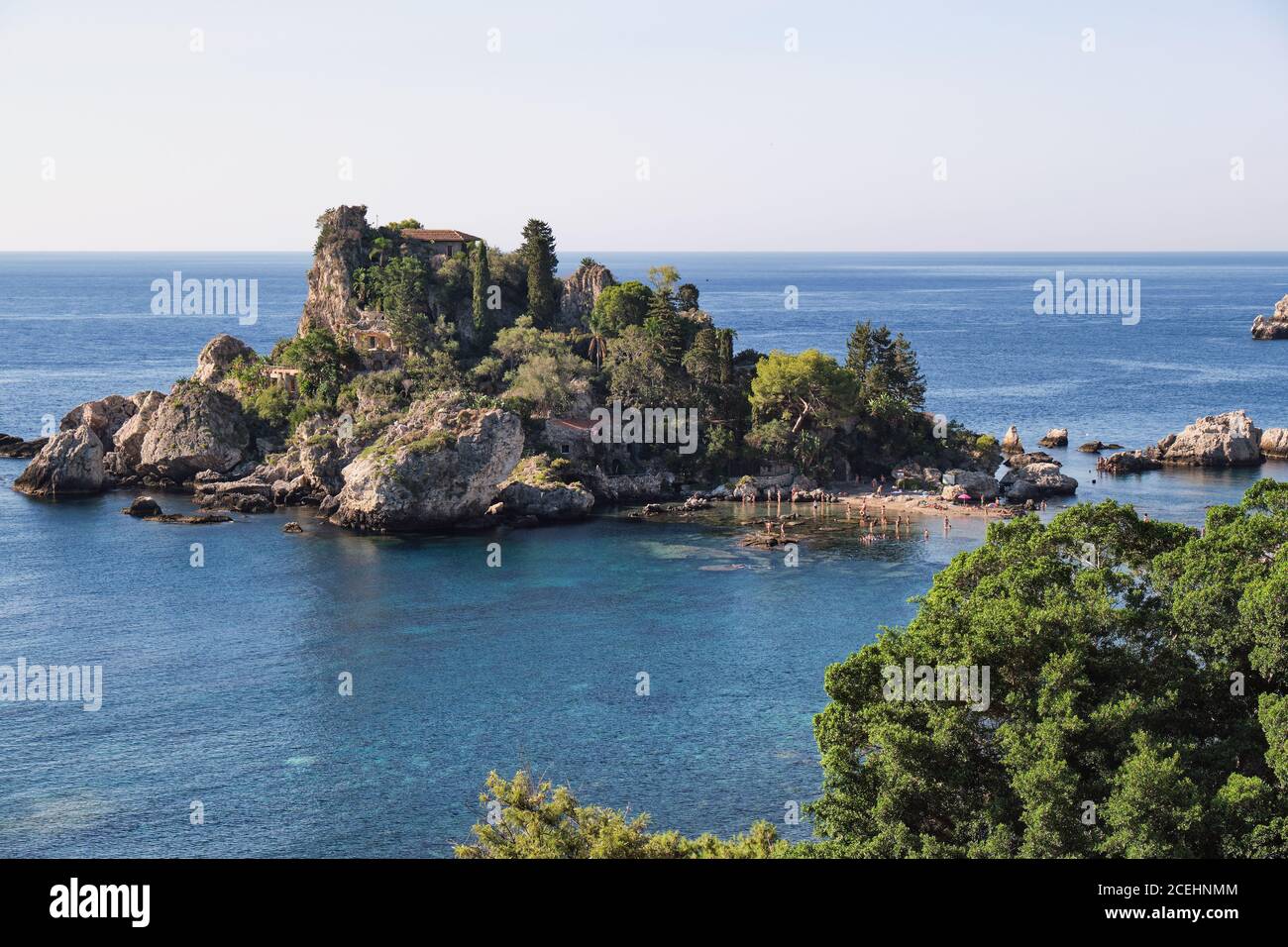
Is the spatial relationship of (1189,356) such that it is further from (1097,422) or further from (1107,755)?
(1107,755)

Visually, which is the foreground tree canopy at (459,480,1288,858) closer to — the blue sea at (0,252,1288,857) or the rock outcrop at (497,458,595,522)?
the blue sea at (0,252,1288,857)

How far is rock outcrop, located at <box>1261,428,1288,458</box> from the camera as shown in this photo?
103 m

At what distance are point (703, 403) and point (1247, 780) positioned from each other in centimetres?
7267

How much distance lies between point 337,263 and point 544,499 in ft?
107

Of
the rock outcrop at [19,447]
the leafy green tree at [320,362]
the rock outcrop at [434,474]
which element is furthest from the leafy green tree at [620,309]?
the rock outcrop at [19,447]

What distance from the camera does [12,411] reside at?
124 metres

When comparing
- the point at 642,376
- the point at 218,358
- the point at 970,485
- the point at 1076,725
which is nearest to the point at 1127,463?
the point at 970,485

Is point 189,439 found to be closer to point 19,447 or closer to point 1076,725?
point 19,447

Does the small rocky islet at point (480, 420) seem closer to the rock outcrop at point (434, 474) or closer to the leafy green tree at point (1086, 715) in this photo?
the rock outcrop at point (434, 474)

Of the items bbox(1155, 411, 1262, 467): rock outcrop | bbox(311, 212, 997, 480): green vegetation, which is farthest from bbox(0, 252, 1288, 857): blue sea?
bbox(311, 212, 997, 480): green vegetation

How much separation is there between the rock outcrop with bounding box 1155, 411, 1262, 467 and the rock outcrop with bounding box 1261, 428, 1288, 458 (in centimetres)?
143

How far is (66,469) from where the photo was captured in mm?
94062

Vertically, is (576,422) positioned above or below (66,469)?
above
